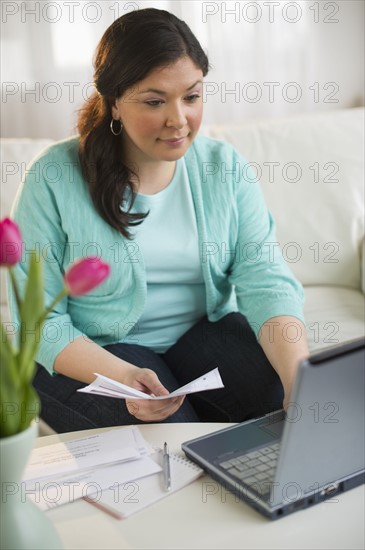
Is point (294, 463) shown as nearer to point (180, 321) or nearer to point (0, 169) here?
point (180, 321)

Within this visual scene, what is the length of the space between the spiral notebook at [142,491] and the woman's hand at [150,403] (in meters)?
0.15

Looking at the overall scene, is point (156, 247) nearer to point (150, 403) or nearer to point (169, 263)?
point (169, 263)

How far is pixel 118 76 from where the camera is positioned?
1.56 meters

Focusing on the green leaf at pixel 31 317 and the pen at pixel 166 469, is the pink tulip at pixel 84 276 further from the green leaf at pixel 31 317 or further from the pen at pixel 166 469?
the pen at pixel 166 469

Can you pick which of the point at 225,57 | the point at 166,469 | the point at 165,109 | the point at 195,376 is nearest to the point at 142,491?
the point at 166,469

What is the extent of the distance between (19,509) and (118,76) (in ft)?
3.09

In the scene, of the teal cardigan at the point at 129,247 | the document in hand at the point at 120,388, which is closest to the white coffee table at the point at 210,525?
the document in hand at the point at 120,388

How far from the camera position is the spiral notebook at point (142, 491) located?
106 cm

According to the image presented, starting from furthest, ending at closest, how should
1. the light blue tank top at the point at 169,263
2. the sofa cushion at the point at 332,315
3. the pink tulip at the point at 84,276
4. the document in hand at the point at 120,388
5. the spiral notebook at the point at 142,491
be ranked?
the sofa cushion at the point at 332,315
the light blue tank top at the point at 169,263
the document in hand at the point at 120,388
the spiral notebook at the point at 142,491
the pink tulip at the point at 84,276

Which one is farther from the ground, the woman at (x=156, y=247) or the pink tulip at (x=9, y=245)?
the pink tulip at (x=9, y=245)

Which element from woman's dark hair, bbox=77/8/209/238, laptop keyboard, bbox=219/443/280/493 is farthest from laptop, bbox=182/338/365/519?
woman's dark hair, bbox=77/8/209/238

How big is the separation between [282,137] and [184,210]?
2.16 ft

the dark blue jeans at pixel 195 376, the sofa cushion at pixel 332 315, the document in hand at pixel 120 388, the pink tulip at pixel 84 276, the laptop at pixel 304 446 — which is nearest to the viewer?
the pink tulip at pixel 84 276

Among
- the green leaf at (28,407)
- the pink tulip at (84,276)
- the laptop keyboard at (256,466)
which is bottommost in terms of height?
the laptop keyboard at (256,466)
